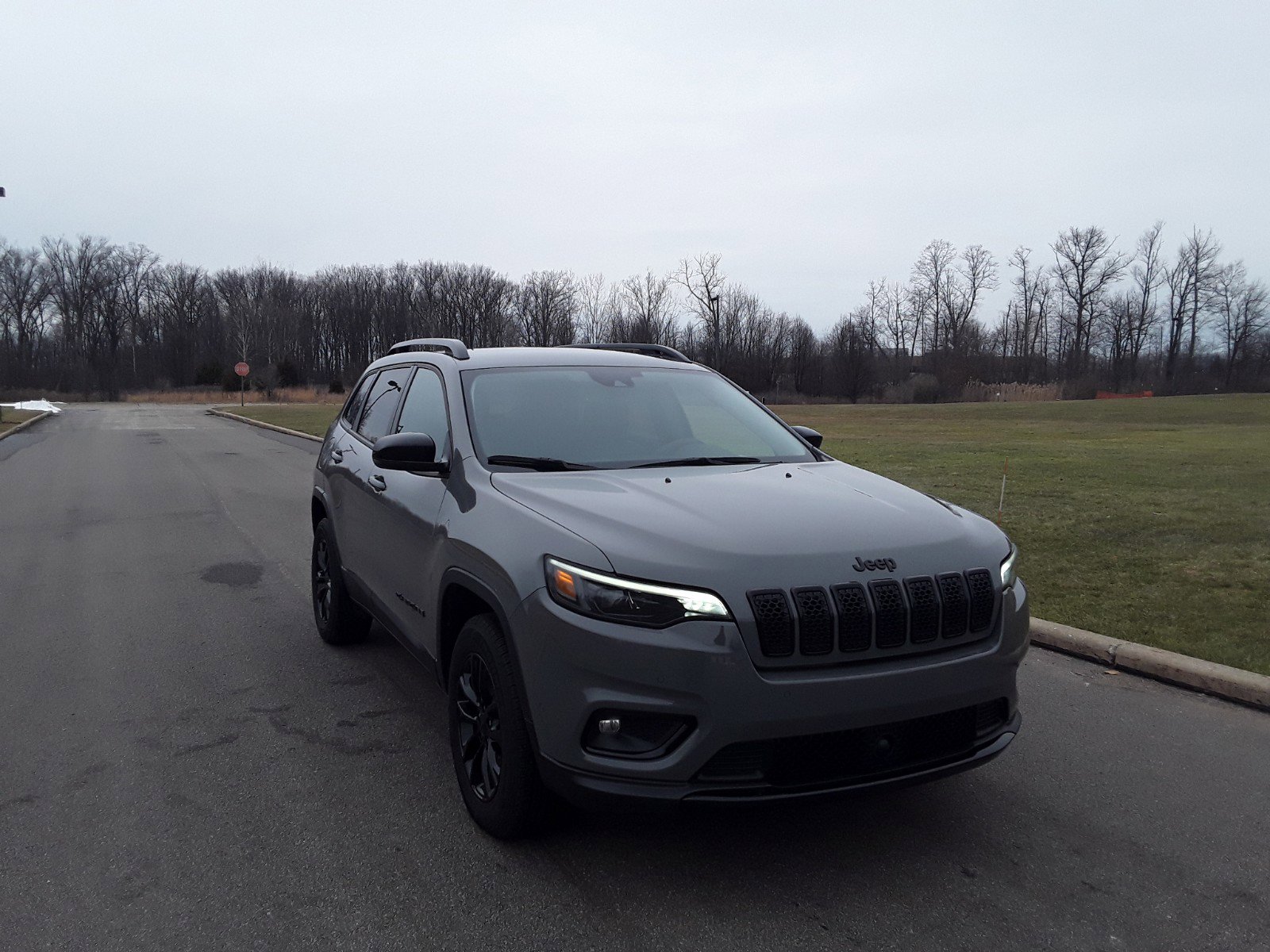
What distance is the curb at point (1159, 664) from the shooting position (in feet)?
16.4

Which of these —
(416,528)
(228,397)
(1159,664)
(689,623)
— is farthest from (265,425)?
(228,397)

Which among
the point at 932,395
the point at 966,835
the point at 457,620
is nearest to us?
the point at 966,835

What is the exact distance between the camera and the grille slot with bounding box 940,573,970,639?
3.02 m

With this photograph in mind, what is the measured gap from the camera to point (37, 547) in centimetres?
938

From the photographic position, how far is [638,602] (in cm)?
284

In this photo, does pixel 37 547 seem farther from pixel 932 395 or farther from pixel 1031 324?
pixel 1031 324

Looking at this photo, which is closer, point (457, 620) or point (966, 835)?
point (966, 835)

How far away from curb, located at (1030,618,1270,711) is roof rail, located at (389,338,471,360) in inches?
156

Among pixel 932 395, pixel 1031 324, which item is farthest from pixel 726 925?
pixel 1031 324

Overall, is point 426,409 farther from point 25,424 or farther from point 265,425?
point 25,424

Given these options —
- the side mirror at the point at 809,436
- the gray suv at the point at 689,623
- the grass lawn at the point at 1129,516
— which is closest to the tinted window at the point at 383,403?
the gray suv at the point at 689,623

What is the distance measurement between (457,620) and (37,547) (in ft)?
25.5

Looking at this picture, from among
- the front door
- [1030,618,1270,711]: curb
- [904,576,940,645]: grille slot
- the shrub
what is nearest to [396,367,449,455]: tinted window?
the front door

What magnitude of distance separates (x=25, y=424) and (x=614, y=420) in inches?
1456
